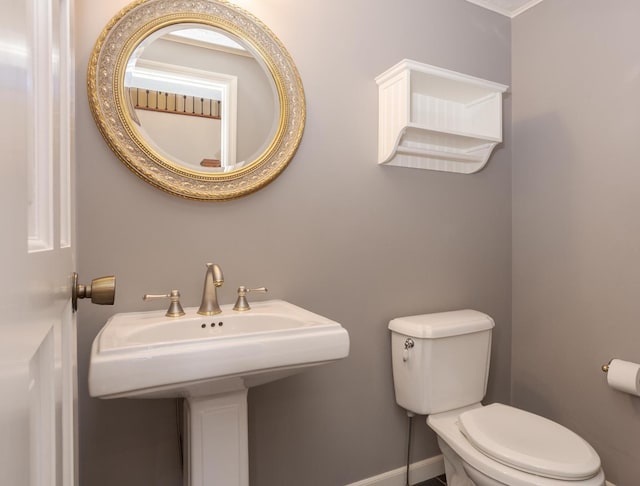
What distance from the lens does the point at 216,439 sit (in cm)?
113

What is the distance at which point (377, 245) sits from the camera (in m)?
1.71

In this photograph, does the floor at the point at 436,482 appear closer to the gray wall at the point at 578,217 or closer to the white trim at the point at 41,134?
the gray wall at the point at 578,217

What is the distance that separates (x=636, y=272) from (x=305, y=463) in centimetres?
152

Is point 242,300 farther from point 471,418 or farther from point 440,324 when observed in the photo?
point 471,418

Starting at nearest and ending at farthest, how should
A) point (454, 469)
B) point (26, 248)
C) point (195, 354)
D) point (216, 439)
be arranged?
point (26, 248), point (195, 354), point (216, 439), point (454, 469)

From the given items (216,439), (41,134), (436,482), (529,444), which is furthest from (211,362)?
(436,482)

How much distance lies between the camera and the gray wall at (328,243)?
1.27 m

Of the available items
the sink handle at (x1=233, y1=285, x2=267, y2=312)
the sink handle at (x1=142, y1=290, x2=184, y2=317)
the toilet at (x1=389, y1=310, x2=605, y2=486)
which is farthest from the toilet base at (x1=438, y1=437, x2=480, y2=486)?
the sink handle at (x1=142, y1=290, x2=184, y2=317)

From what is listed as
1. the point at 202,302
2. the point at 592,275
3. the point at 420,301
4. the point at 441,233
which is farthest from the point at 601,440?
the point at 202,302

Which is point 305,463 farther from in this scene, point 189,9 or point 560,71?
point 560,71

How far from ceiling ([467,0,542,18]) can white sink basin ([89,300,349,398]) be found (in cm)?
182

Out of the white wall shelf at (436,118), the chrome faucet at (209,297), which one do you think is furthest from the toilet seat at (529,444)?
the white wall shelf at (436,118)

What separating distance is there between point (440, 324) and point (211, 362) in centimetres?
100

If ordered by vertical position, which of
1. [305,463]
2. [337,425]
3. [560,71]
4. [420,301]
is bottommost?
[305,463]
